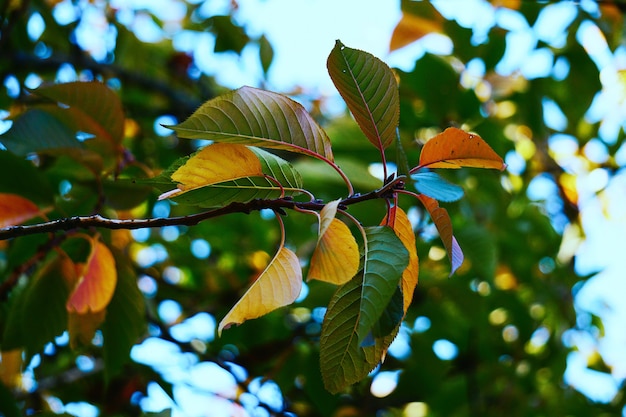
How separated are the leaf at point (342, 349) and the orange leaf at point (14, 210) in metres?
0.57

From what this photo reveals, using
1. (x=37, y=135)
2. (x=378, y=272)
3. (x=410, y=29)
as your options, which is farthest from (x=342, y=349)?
(x=410, y=29)

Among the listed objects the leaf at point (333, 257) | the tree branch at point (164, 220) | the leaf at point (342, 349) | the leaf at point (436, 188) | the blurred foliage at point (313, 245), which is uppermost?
the leaf at point (436, 188)

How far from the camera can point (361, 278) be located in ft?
2.36

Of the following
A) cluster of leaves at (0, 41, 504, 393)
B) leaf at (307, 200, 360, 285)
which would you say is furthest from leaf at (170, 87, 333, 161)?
leaf at (307, 200, 360, 285)

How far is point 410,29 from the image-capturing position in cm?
178

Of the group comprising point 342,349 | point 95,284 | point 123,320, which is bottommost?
point 123,320

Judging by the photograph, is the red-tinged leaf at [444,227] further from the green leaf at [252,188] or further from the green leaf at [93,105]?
the green leaf at [93,105]

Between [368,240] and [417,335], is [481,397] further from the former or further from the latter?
[368,240]

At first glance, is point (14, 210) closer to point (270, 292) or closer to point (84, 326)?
point (84, 326)

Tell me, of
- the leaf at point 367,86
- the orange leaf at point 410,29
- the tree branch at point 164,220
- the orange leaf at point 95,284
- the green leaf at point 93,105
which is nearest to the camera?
the tree branch at point 164,220

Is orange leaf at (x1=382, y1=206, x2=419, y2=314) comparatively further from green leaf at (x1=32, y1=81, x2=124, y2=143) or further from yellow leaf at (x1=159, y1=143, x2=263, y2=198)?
green leaf at (x1=32, y1=81, x2=124, y2=143)

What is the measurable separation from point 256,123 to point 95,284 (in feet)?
1.48

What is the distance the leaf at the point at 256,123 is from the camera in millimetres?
702

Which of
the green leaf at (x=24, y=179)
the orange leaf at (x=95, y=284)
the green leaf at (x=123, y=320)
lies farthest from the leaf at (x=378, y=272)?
the green leaf at (x=24, y=179)
